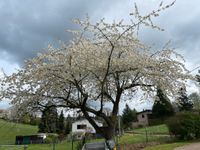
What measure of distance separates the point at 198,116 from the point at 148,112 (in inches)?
1844

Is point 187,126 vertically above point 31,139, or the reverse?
point 31,139

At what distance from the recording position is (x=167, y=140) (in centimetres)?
2222

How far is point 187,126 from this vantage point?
21156 mm

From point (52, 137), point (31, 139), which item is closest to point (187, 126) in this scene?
point (52, 137)

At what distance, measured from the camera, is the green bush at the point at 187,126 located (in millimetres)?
21047

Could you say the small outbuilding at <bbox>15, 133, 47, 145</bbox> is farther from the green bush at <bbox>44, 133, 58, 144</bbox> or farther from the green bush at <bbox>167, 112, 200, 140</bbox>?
the green bush at <bbox>167, 112, 200, 140</bbox>

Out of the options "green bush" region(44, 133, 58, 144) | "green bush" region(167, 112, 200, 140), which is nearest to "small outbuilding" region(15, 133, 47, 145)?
"green bush" region(44, 133, 58, 144)

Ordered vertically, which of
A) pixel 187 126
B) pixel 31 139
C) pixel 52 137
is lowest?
pixel 52 137

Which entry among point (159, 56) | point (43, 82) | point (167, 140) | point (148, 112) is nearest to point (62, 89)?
point (43, 82)

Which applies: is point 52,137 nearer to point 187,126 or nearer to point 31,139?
point 31,139

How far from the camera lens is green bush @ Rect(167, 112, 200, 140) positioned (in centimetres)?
2105

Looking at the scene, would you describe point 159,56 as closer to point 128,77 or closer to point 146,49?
point 146,49

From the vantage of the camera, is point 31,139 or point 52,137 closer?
point 52,137

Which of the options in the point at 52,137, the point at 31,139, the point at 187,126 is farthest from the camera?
the point at 31,139
